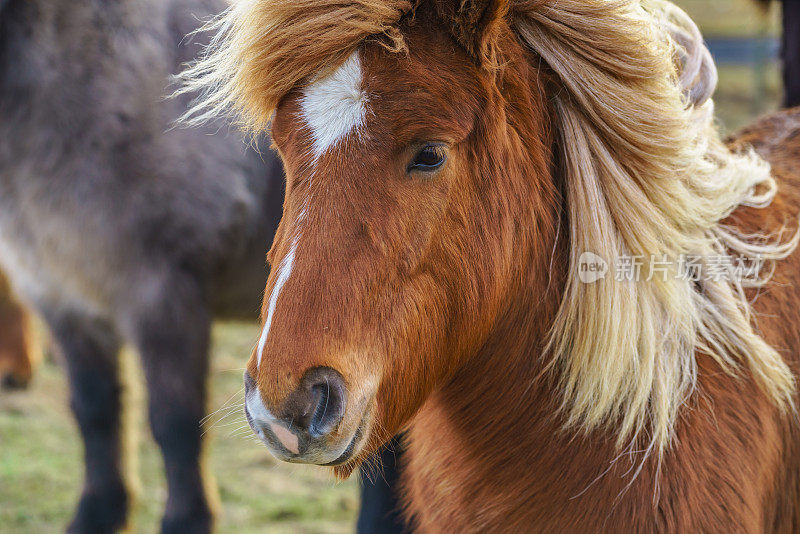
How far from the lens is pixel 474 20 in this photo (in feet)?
4.75

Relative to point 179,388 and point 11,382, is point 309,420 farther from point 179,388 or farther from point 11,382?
point 11,382

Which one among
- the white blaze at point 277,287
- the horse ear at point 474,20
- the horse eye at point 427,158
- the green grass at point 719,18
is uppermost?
the horse ear at point 474,20

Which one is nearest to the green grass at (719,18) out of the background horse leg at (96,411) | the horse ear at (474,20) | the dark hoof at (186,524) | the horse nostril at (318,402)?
the background horse leg at (96,411)

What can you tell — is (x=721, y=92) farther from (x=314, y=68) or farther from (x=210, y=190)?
(x=314, y=68)

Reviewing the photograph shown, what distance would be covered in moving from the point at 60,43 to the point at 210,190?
84cm

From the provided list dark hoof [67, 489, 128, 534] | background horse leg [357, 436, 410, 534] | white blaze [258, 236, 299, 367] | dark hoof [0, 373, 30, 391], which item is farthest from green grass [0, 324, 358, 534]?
white blaze [258, 236, 299, 367]

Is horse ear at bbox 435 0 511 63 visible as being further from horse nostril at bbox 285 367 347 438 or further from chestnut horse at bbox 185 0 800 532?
horse nostril at bbox 285 367 347 438

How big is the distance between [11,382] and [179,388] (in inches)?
117

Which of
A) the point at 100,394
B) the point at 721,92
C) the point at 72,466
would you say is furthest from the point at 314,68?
the point at 721,92

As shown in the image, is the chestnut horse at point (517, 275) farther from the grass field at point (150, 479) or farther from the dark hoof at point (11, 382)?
the dark hoof at point (11, 382)

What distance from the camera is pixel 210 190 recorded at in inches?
122

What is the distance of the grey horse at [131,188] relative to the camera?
2.99 meters

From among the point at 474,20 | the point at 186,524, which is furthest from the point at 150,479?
the point at 474,20

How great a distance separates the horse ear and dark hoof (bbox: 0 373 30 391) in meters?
5.00
